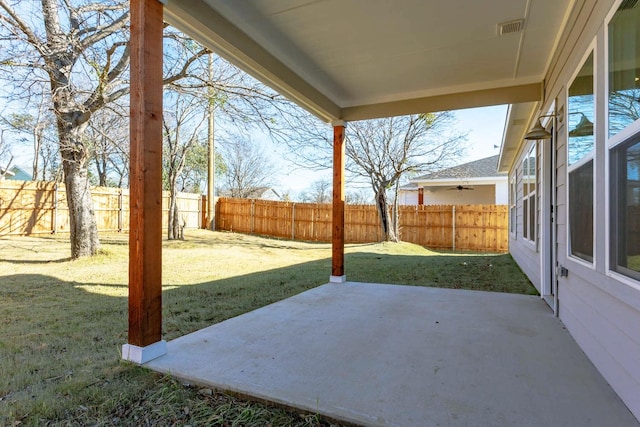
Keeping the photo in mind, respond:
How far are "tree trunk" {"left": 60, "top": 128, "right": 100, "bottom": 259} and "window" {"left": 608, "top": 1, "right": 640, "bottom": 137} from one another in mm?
8230

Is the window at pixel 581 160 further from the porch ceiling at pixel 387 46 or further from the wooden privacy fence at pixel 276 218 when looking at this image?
the wooden privacy fence at pixel 276 218

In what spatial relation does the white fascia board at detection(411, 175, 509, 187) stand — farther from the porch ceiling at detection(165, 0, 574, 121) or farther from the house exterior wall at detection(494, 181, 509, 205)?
the porch ceiling at detection(165, 0, 574, 121)

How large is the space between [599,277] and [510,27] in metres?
2.31

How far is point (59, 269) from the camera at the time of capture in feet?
21.4

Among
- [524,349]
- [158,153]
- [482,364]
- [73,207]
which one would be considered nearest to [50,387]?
[158,153]

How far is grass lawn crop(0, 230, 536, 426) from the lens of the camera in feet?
6.38

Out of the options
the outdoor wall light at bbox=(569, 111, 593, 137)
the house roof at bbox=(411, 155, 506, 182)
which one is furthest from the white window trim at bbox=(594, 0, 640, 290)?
the house roof at bbox=(411, 155, 506, 182)

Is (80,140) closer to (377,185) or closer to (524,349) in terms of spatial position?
(524,349)

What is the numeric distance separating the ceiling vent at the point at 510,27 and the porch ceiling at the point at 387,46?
0.05 meters

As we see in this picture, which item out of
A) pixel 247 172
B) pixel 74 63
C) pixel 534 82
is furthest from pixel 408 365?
pixel 247 172

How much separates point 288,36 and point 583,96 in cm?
255

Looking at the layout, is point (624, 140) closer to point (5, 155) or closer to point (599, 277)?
point (599, 277)

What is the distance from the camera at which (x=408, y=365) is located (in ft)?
8.05

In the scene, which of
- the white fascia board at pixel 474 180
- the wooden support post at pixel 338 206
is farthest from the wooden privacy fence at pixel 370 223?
the wooden support post at pixel 338 206
